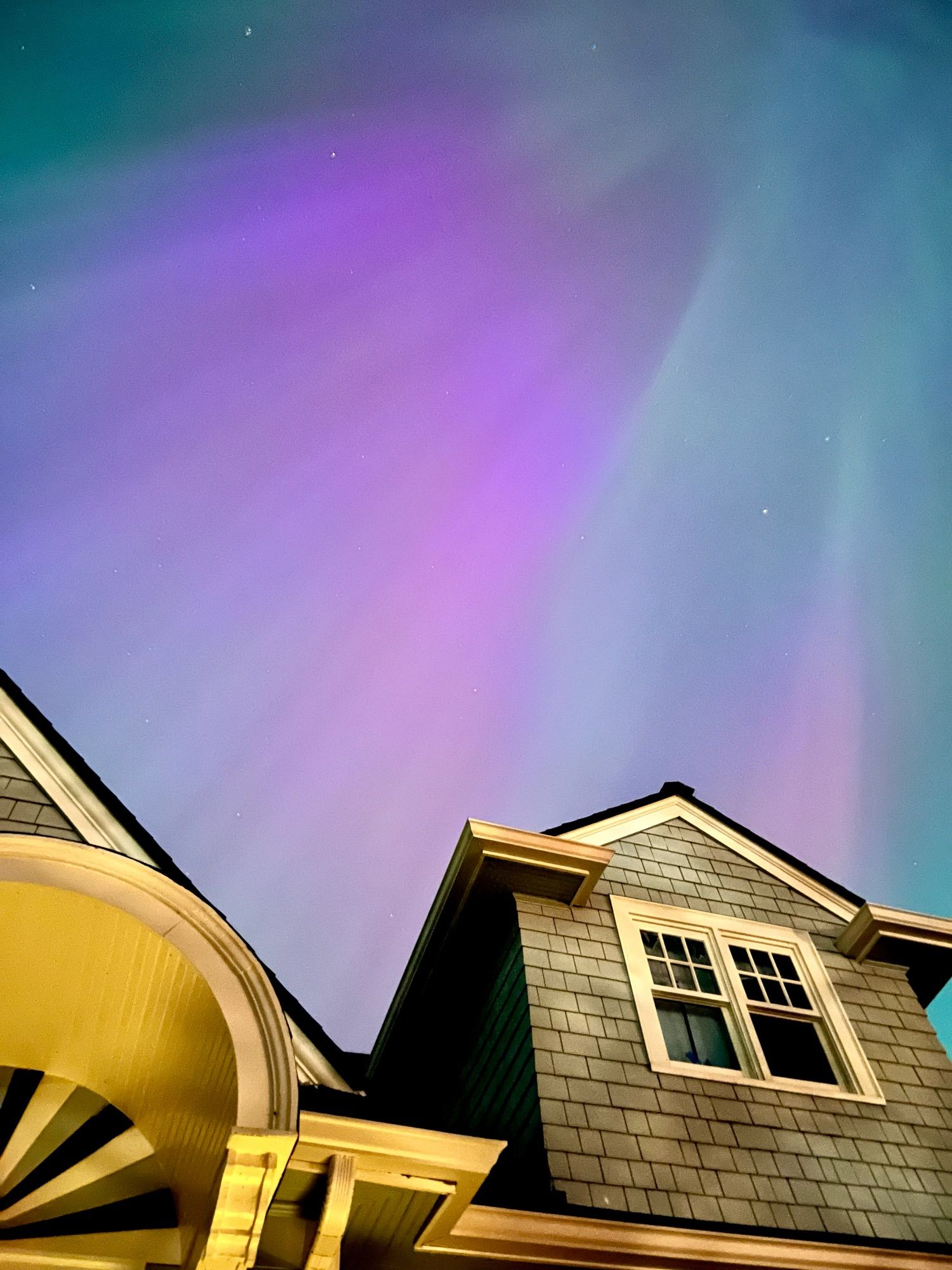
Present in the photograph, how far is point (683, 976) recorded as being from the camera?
8.91 metres

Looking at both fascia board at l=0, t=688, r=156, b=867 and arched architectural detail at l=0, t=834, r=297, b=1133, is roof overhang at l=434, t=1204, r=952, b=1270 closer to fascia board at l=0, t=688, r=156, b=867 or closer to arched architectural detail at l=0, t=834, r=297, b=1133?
arched architectural detail at l=0, t=834, r=297, b=1133

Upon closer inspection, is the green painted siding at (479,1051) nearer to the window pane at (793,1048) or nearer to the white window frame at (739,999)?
the white window frame at (739,999)

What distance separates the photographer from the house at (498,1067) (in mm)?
5145

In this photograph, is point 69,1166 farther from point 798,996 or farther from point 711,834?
point 711,834

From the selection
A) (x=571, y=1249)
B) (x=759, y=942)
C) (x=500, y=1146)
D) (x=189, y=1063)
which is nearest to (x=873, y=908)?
(x=759, y=942)

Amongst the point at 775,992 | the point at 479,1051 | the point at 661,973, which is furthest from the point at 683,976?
the point at 479,1051

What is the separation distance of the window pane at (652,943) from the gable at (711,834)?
3.61ft

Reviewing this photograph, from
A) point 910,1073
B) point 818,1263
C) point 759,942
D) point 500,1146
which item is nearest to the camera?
point 500,1146

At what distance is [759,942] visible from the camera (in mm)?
9578

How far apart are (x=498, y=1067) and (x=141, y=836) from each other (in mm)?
3836

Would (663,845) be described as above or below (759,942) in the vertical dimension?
above

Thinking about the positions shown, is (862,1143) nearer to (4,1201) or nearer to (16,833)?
(4,1201)

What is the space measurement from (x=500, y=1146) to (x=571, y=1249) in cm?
146

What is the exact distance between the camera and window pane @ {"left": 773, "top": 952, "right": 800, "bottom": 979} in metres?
9.42
